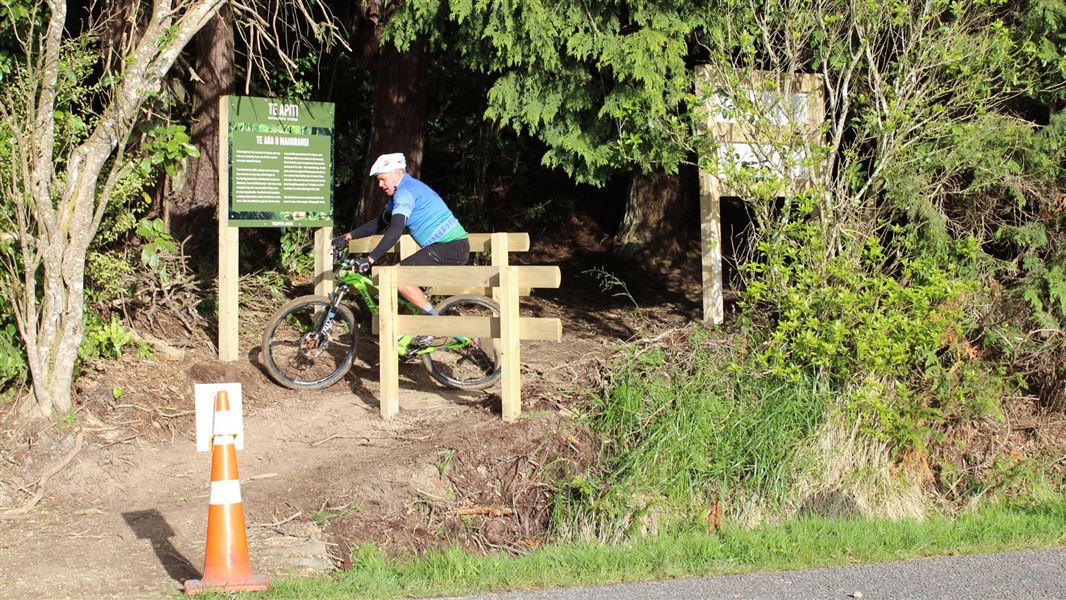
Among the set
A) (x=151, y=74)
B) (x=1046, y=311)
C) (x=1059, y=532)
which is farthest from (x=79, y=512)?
(x=1046, y=311)

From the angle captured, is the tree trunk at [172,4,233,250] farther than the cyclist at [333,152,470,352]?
Yes

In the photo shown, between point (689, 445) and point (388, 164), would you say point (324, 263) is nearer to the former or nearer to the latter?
point (388, 164)

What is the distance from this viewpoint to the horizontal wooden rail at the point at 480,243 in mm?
9781

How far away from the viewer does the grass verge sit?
235 inches

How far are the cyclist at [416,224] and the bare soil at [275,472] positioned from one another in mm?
1020

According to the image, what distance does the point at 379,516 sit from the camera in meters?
7.28

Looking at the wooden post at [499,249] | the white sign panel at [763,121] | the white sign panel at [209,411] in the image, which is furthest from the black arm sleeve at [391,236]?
the white sign panel at [209,411]

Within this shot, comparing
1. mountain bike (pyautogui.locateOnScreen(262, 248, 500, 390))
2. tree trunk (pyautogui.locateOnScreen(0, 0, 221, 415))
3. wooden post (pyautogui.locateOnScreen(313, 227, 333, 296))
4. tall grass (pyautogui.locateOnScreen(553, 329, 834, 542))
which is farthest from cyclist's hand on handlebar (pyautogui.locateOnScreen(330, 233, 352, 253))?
tall grass (pyautogui.locateOnScreen(553, 329, 834, 542))

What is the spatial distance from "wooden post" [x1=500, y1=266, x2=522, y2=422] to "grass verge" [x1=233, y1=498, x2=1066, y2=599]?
1625 mm

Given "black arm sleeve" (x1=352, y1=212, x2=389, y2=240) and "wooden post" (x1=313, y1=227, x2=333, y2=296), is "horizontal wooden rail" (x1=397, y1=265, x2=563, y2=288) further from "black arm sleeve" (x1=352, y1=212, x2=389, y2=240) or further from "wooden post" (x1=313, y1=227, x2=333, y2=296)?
"wooden post" (x1=313, y1=227, x2=333, y2=296)

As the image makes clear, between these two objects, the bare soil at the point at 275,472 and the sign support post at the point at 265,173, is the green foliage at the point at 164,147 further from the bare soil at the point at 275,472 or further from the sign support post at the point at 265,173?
the bare soil at the point at 275,472

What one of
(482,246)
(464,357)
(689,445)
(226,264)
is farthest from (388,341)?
(689,445)

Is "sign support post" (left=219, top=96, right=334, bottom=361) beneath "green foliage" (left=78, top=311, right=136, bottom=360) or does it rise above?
above

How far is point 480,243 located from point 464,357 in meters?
1.07
